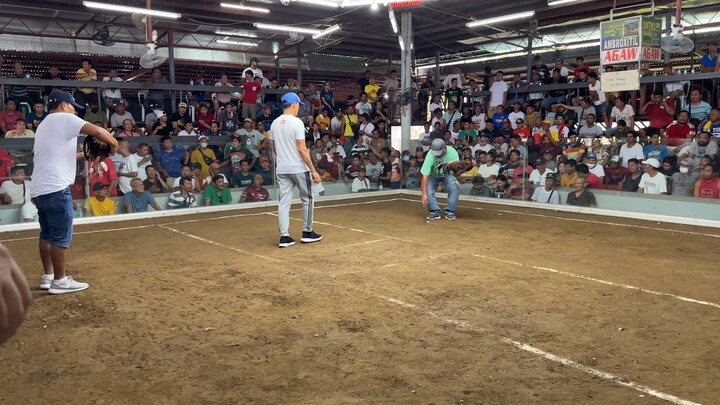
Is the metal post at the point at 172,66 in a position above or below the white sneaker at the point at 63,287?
above

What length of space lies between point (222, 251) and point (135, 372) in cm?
362

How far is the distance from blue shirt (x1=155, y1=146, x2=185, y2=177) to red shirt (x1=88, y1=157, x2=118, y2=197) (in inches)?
35.0

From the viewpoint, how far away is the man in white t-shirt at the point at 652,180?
981cm

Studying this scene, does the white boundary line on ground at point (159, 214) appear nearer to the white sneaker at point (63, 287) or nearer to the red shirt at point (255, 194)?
the red shirt at point (255, 194)

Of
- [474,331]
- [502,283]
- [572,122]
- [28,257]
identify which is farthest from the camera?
[572,122]

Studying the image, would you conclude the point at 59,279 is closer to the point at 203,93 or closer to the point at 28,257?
the point at 28,257

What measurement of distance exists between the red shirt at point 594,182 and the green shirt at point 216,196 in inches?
257

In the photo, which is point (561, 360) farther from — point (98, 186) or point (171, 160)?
point (171, 160)

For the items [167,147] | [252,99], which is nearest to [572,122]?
[252,99]

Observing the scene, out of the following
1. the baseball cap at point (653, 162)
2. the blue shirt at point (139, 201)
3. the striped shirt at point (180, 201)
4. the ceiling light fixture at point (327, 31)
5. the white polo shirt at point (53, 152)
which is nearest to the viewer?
the white polo shirt at point (53, 152)

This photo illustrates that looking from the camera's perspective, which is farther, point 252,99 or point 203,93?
point 203,93

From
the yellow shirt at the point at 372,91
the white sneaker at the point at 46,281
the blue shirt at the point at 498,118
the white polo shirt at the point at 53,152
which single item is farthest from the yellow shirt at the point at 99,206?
the yellow shirt at the point at 372,91

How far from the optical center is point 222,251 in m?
7.21

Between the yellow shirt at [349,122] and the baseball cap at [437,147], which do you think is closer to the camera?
the baseball cap at [437,147]
